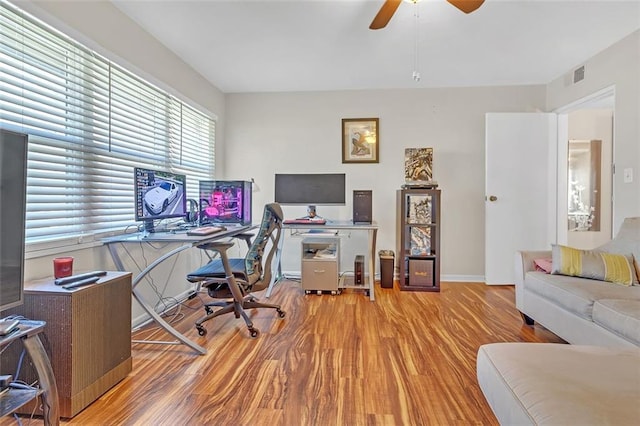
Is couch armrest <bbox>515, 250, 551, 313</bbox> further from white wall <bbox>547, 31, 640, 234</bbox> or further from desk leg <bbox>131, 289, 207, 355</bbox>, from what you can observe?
desk leg <bbox>131, 289, 207, 355</bbox>

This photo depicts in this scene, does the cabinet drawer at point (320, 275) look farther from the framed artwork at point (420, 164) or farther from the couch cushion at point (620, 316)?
the couch cushion at point (620, 316)

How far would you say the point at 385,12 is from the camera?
1.90 meters

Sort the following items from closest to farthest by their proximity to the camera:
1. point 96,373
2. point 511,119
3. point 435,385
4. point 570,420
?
point 570,420 < point 96,373 < point 435,385 < point 511,119

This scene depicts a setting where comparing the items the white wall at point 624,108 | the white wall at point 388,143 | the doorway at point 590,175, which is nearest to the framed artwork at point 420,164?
the white wall at point 388,143

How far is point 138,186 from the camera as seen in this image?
2.09 meters

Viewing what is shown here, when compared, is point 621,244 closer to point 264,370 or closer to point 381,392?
point 381,392

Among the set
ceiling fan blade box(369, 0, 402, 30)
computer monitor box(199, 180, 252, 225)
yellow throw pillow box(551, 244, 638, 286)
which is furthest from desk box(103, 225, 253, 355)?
yellow throw pillow box(551, 244, 638, 286)

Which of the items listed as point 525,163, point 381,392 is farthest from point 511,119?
point 381,392

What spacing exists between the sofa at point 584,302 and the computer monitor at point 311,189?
5.91ft

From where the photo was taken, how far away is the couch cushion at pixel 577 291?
1759 mm

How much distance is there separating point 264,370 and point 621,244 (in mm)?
2520

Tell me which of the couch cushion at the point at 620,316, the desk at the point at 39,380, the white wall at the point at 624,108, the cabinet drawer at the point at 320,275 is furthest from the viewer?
the cabinet drawer at the point at 320,275

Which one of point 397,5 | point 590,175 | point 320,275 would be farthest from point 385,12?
point 590,175

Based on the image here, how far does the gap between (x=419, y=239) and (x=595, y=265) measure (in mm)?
1583
